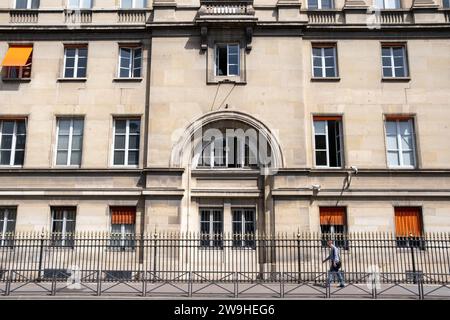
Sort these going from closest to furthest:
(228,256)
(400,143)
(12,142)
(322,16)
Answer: (228,256) → (400,143) → (12,142) → (322,16)

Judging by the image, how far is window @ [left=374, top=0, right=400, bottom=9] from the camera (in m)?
23.0

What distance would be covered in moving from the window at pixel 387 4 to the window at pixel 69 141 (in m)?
16.1

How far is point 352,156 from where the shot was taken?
21188 mm

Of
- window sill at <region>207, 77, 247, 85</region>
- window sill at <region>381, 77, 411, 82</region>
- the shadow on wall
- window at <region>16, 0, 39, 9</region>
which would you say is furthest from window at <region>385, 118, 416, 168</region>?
window at <region>16, 0, 39, 9</region>

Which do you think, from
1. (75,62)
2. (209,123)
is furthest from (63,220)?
(209,123)

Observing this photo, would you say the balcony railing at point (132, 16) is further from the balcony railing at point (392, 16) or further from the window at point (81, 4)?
the balcony railing at point (392, 16)

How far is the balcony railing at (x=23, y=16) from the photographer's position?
23062 mm

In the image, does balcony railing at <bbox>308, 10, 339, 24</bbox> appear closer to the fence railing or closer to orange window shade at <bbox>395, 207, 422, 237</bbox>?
orange window shade at <bbox>395, 207, 422, 237</bbox>

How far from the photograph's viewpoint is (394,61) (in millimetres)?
22453

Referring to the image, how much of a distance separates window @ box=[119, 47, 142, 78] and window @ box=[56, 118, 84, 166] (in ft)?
10.7

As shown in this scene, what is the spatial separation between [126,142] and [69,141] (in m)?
2.80

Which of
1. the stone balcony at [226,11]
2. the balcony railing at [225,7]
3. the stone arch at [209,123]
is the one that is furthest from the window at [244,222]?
the balcony railing at [225,7]

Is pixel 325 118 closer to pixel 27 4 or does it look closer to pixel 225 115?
pixel 225 115

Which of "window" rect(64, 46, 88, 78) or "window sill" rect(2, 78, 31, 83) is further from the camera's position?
"window" rect(64, 46, 88, 78)
